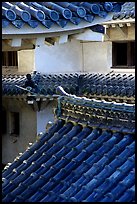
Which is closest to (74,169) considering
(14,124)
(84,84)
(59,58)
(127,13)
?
(127,13)

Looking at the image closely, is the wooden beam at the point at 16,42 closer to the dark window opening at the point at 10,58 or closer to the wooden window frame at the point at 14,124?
the wooden window frame at the point at 14,124

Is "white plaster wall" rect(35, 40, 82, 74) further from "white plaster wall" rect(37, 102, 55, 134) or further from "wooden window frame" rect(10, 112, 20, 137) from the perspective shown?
"wooden window frame" rect(10, 112, 20, 137)

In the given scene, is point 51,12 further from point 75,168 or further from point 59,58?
point 59,58

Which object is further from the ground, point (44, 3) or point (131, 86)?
point (44, 3)

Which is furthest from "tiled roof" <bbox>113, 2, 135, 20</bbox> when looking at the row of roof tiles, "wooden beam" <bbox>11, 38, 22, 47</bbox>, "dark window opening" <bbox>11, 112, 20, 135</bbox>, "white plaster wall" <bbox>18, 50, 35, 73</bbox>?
"wooden beam" <bbox>11, 38, 22, 47</bbox>

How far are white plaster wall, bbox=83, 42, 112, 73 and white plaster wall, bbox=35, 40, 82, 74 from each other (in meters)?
0.30

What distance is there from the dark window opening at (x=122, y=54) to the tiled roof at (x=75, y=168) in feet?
33.2

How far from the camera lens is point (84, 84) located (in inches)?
612

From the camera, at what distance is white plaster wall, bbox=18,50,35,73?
1802 cm

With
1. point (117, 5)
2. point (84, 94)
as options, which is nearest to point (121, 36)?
point (84, 94)

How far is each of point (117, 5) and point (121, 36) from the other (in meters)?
9.68

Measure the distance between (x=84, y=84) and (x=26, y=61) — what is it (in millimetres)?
3461

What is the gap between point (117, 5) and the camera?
6332 mm

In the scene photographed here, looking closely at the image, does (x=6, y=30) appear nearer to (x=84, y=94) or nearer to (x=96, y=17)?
(x=96, y=17)
